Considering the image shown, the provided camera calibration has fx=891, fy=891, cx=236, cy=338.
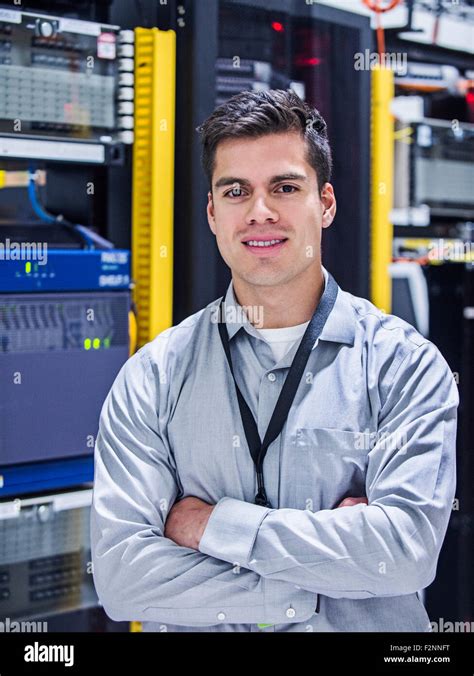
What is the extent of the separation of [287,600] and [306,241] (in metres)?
0.77

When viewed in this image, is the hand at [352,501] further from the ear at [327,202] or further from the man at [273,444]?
the ear at [327,202]

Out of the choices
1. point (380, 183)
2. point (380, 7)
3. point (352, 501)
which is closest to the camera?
point (352, 501)

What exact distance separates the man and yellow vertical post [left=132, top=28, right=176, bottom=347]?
0.18m

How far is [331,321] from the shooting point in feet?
6.49

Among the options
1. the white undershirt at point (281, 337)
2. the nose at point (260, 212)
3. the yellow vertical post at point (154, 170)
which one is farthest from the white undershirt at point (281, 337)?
the yellow vertical post at point (154, 170)

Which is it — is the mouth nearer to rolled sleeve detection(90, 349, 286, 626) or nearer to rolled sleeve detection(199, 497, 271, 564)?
rolled sleeve detection(90, 349, 286, 626)

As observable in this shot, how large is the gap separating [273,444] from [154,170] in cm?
76

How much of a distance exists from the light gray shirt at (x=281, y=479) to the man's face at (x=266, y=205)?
0.14m

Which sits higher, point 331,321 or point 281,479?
point 331,321

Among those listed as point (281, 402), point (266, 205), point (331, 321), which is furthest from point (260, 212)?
point (281, 402)

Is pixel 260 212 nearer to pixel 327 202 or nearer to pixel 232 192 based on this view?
pixel 232 192
